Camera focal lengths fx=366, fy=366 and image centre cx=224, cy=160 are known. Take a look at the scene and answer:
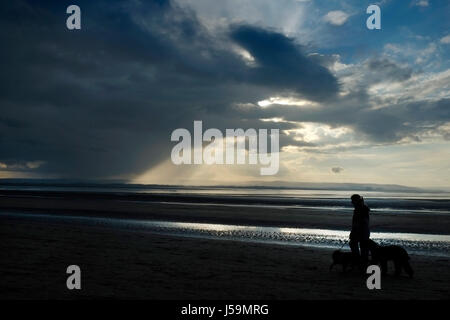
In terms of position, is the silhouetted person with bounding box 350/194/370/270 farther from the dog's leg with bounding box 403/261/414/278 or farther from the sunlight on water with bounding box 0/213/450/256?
the sunlight on water with bounding box 0/213/450/256

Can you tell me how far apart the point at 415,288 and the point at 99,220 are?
23.9 metres

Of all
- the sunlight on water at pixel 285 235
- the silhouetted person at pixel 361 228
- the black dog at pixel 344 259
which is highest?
the silhouetted person at pixel 361 228

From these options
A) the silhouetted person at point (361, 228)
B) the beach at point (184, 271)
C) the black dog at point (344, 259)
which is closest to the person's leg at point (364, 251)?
the silhouetted person at point (361, 228)

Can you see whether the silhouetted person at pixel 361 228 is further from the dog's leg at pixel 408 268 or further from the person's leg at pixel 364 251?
the dog's leg at pixel 408 268

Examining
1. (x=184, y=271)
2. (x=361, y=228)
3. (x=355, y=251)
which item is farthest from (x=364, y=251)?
(x=184, y=271)

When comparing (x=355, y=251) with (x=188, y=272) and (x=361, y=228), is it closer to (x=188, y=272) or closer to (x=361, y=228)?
(x=361, y=228)

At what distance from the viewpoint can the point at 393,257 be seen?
37.4 feet

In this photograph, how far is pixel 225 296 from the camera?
904 centimetres

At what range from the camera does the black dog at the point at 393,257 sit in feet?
37.2

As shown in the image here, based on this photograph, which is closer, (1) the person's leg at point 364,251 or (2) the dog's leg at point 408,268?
(2) the dog's leg at point 408,268

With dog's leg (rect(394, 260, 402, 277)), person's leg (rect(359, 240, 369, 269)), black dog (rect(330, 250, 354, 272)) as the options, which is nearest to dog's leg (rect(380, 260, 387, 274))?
dog's leg (rect(394, 260, 402, 277))
